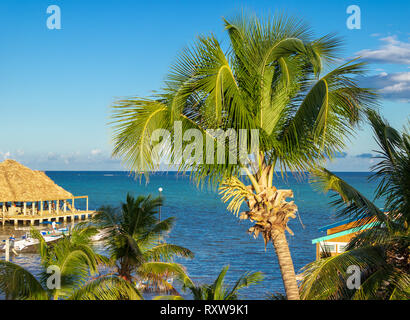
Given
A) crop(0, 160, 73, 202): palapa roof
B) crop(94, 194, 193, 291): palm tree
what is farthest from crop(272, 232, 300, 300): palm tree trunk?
crop(0, 160, 73, 202): palapa roof

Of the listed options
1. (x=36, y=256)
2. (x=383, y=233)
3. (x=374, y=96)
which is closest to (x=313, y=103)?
(x=374, y=96)

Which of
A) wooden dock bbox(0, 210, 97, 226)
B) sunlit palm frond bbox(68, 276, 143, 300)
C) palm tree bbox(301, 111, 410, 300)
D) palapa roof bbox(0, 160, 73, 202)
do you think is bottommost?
wooden dock bbox(0, 210, 97, 226)

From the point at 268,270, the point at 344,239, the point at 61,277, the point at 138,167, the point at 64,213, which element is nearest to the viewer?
the point at 138,167

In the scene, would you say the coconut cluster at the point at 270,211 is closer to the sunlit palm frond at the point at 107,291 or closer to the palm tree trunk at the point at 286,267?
the palm tree trunk at the point at 286,267

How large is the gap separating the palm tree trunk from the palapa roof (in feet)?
159

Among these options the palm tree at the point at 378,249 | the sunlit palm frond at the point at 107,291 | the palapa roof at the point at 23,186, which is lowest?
the palapa roof at the point at 23,186

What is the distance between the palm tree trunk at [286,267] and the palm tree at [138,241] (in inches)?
237

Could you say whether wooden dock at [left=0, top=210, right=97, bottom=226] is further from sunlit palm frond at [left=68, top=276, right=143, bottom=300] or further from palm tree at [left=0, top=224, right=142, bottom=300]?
sunlit palm frond at [left=68, top=276, right=143, bottom=300]

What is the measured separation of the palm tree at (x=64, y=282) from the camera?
8953mm

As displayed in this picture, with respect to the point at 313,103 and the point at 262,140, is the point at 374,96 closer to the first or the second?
the point at 313,103

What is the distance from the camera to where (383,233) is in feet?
30.6

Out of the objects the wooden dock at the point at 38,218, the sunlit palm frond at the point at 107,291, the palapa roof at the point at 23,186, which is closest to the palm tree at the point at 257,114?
the sunlit palm frond at the point at 107,291

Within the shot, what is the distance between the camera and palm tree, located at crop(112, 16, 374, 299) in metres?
8.31

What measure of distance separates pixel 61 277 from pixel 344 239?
1445 cm
